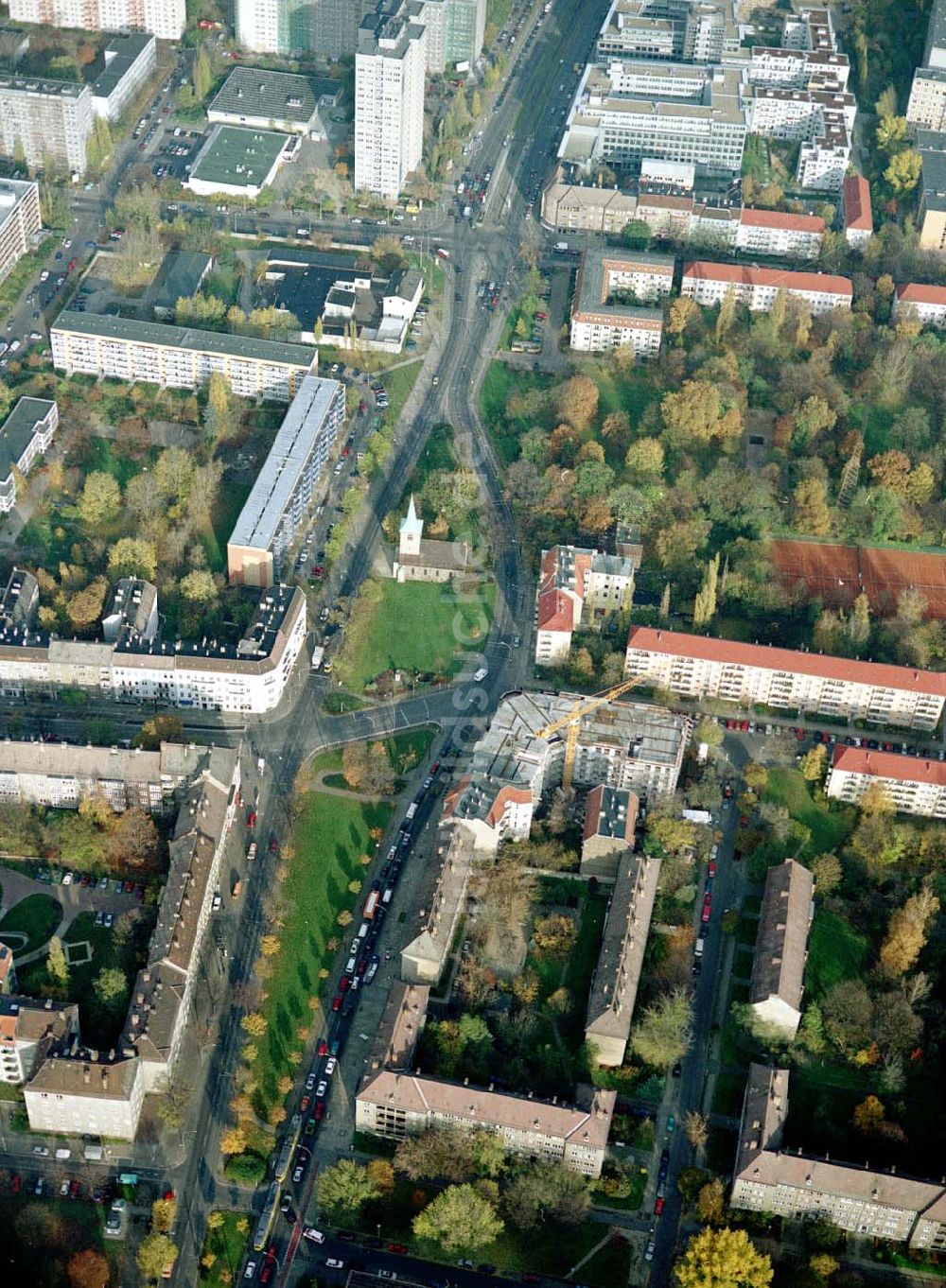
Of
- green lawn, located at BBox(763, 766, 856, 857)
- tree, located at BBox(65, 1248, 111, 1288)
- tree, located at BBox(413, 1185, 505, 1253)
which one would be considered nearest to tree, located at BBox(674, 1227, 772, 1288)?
tree, located at BBox(413, 1185, 505, 1253)

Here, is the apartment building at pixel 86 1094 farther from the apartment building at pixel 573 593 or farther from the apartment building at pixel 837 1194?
the apartment building at pixel 573 593

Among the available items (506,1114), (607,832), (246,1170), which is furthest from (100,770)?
(506,1114)

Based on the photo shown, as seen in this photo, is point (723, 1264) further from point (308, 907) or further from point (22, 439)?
point (22, 439)

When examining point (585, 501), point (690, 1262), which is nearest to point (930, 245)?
point (585, 501)

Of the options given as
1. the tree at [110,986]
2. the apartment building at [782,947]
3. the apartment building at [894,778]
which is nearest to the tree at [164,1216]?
the tree at [110,986]

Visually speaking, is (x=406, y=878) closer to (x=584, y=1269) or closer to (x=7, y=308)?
(x=584, y=1269)

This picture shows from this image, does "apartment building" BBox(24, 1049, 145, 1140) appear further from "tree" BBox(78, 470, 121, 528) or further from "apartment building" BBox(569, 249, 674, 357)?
"apartment building" BBox(569, 249, 674, 357)
